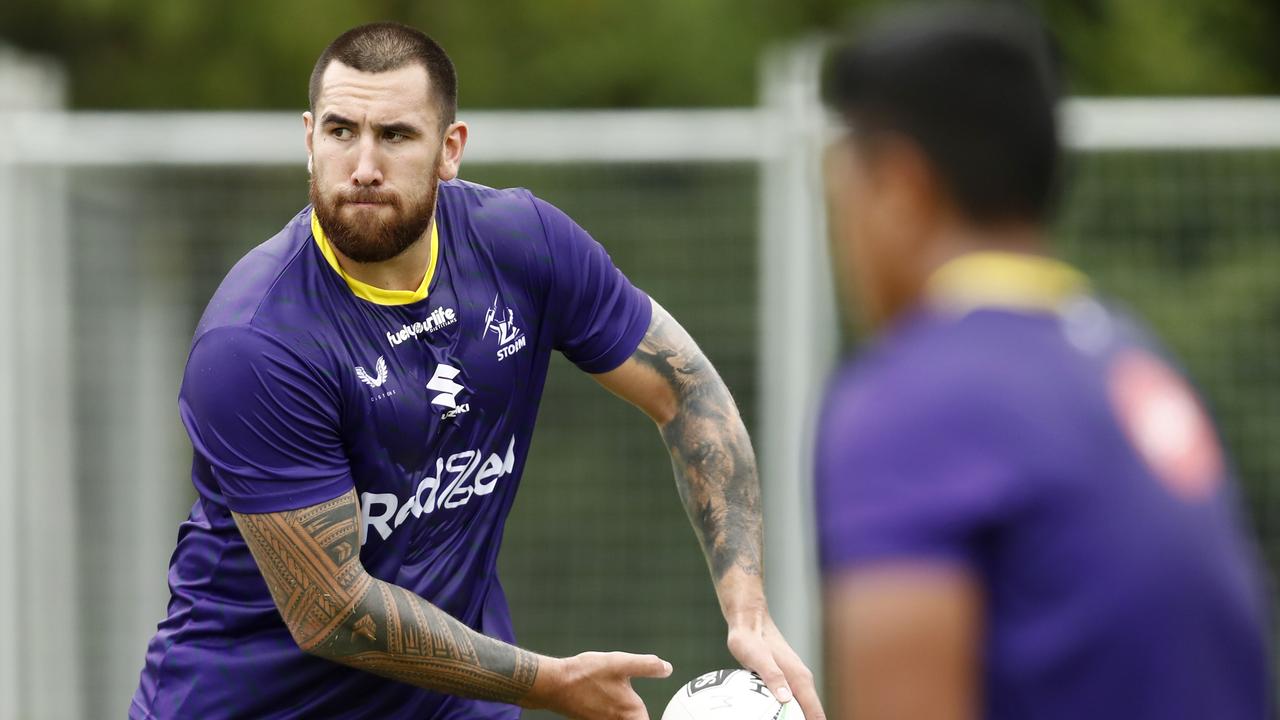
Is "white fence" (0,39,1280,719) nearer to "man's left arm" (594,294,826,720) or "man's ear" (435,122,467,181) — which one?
"man's left arm" (594,294,826,720)

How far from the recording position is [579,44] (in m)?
9.66

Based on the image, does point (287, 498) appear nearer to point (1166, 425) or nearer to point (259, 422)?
point (259, 422)

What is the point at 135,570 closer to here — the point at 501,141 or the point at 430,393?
the point at 501,141

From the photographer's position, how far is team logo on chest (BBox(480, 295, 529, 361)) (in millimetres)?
3812

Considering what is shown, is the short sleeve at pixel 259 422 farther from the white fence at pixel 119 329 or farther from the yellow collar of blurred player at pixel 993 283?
the white fence at pixel 119 329

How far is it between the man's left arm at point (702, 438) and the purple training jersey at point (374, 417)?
0.08 meters

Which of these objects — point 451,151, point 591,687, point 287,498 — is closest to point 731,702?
point 591,687

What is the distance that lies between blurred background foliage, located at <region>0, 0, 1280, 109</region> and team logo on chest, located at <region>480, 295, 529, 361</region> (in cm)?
575

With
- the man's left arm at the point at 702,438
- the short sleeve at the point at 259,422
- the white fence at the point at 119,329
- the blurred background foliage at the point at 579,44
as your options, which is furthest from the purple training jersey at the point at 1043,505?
the blurred background foliage at the point at 579,44

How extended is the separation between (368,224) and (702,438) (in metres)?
1.00

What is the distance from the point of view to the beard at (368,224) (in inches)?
141

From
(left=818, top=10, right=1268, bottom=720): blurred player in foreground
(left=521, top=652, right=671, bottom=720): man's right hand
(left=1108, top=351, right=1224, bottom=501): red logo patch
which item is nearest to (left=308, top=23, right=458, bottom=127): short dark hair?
(left=521, top=652, right=671, bottom=720): man's right hand

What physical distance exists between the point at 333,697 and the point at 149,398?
4.24m

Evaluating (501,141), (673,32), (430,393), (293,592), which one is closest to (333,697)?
(293,592)
